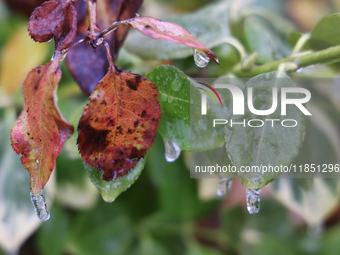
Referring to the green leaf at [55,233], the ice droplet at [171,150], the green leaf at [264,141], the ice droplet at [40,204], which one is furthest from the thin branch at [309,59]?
the green leaf at [55,233]

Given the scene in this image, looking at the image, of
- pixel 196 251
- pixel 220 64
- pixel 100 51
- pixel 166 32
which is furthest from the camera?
pixel 196 251

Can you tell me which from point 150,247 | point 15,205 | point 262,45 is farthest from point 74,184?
point 262,45

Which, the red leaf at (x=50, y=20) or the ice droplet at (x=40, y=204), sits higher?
the red leaf at (x=50, y=20)

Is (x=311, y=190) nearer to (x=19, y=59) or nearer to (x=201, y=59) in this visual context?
(x=201, y=59)

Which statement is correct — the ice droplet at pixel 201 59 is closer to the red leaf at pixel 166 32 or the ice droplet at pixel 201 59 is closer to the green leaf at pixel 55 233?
the red leaf at pixel 166 32

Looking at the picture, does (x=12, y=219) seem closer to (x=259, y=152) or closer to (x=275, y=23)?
(x=259, y=152)

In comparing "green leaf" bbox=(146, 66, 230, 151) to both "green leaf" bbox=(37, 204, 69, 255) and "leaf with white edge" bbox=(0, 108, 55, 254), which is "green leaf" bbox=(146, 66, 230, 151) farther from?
"green leaf" bbox=(37, 204, 69, 255)
